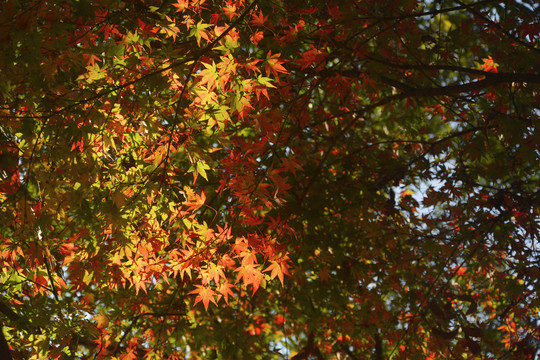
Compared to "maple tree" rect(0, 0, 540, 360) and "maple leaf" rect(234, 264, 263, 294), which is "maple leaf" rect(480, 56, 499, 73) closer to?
"maple tree" rect(0, 0, 540, 360)

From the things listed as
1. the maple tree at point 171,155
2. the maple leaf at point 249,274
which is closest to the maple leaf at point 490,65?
the maple tree at point 171,155

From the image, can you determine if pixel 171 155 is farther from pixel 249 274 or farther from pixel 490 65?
pixel 490 65

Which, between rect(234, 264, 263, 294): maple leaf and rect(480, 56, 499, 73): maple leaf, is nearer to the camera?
rect(234, 264, 263, 294): maple leaf

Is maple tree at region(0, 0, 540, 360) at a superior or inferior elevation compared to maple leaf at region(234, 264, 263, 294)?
superior

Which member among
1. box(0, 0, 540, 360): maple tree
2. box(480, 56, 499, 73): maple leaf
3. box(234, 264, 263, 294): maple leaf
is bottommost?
box(234, 264, 263, 294): maple leaf

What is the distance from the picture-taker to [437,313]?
11.8ft

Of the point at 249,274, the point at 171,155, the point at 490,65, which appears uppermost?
the point at 490,65

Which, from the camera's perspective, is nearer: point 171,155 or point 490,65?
point 171,155

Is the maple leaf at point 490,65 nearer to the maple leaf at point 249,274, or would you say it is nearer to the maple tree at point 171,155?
the maple tree at point 171,155

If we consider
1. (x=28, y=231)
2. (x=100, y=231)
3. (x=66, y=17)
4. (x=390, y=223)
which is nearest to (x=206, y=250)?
(x=100, y=231)

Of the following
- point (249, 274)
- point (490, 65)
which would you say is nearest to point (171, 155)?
point (249, 274)

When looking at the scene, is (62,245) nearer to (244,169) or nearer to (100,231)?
(100,231)

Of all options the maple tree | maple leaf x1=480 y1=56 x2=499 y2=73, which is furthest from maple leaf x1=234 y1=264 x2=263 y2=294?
maple leaf x1=480 y1=56 x2=499 y2=73

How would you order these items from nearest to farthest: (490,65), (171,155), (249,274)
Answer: (249,274) → (171,155) → (490,65)
